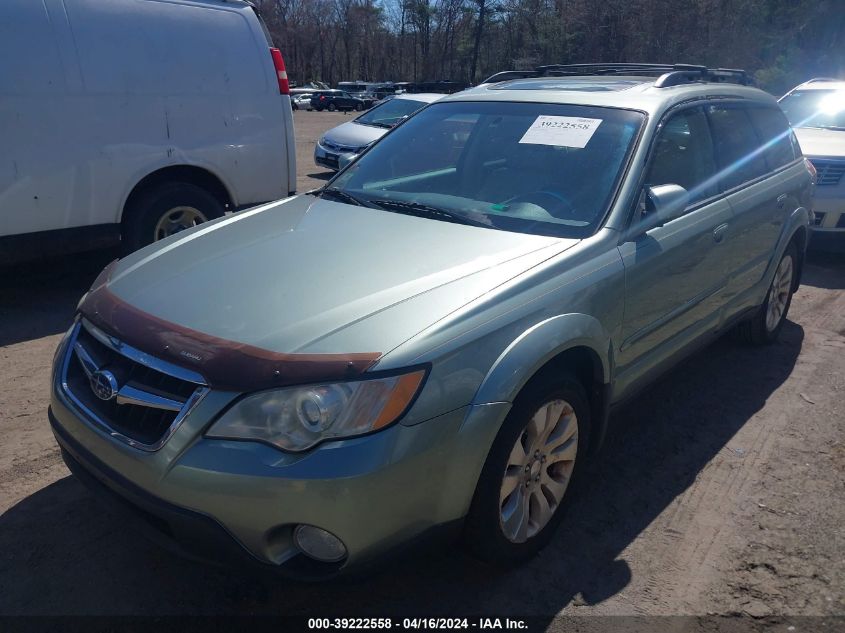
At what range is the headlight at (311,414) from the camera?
2.06 metres

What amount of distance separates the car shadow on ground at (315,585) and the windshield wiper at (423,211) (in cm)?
113

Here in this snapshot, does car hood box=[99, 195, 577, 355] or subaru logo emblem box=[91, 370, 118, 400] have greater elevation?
car hood box=[99, 195, 577, 355]

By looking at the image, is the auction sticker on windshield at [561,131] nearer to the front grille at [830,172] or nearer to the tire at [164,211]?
the tire at [164,211]

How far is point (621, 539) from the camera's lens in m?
2.94

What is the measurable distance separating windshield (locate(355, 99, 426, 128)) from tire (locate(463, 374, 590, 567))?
1022 cm

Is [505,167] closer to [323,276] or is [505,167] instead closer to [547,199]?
[547,199]

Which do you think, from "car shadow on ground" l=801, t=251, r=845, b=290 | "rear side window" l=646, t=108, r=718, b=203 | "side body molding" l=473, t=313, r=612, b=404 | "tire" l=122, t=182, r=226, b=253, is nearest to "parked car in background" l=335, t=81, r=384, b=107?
"car shadow on ground" l=801, t=251, r=845, b=290

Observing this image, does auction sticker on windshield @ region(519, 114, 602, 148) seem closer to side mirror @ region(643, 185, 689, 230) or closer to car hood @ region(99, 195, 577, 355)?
side mirror @ region(643, 185, 689, 230)

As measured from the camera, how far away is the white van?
479 centimetres

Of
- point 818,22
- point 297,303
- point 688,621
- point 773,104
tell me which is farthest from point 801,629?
point 818,22

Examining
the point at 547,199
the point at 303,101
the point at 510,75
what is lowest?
the point at 303,101

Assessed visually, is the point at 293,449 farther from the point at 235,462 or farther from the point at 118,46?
the point at 118,46

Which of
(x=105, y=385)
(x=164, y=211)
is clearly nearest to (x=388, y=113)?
(x=164, y=211)

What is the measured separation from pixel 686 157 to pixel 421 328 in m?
2.17
